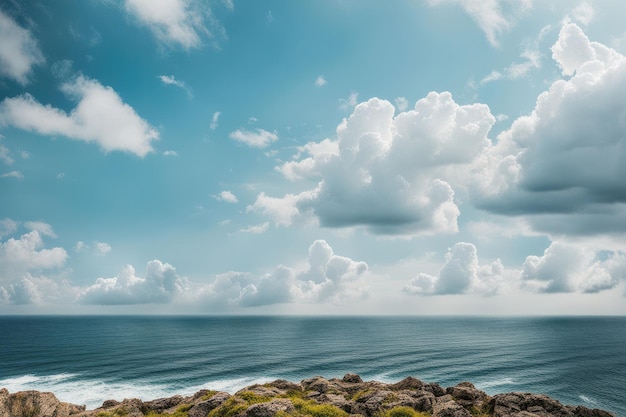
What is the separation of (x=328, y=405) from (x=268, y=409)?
209 inches

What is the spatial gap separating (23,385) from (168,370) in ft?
94.1

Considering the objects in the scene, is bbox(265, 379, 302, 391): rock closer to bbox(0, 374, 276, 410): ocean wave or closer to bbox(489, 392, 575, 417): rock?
bbox(489, 392, 575, 417): rock

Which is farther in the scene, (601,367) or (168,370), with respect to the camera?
(601,367)

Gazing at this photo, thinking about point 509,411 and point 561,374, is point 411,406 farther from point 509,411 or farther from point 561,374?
point 561,374

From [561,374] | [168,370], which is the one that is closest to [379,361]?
[561,374]

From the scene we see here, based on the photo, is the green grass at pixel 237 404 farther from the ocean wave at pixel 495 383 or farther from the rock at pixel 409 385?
the ocean wave at pixel 495 383

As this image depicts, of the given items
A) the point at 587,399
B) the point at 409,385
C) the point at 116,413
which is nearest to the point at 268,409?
the point at 116,413

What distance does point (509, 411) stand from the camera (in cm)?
3141

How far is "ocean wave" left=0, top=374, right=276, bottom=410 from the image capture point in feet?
228

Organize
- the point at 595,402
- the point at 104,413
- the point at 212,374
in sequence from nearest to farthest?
the point at 104,413, the point at 595,402, the point at 212,374

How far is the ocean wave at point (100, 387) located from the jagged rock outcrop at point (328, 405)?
37395 mm

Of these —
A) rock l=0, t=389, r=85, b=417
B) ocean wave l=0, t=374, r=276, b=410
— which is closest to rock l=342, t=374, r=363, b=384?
rock l=0, t=389, r=85, b=417

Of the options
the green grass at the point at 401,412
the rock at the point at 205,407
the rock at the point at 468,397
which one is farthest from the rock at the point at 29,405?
the rock at the point at 468,397

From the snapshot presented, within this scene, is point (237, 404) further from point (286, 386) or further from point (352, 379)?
point (352, 379)
